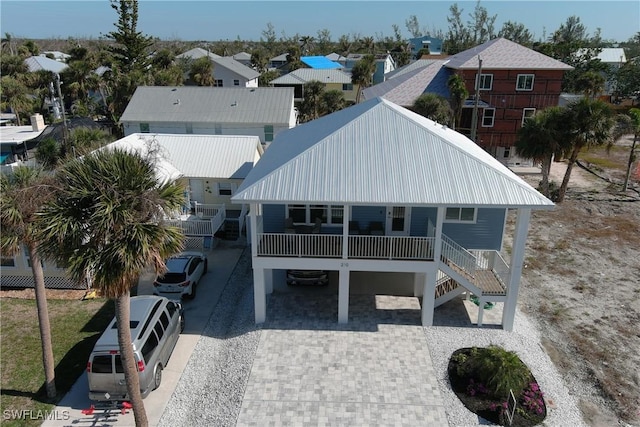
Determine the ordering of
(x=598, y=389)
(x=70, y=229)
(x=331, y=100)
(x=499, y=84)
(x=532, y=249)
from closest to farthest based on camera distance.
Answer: (x=70, y=229) < (x=598, y=389) < (x=532, y=249) < (x=499, y=84) < (x=331, y=100)

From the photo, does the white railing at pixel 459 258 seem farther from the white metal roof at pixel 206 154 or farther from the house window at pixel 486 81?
the house window at pixel 486 81

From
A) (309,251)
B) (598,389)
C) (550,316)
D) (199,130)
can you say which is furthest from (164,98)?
(598,389)

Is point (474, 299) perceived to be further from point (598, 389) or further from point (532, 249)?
point (532, 249)

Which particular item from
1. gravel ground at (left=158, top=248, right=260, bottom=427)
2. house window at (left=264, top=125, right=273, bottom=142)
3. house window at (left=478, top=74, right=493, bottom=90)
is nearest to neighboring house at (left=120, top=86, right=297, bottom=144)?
house window at (left=264, top=125, right=273, bottom=142)

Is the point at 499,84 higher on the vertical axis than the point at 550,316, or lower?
higher

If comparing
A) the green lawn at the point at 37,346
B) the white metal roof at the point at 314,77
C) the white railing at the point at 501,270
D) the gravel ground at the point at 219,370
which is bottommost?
the green lawn at the point at 37,346

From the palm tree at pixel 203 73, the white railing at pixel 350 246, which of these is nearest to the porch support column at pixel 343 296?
the white railing at pixel 350 246
